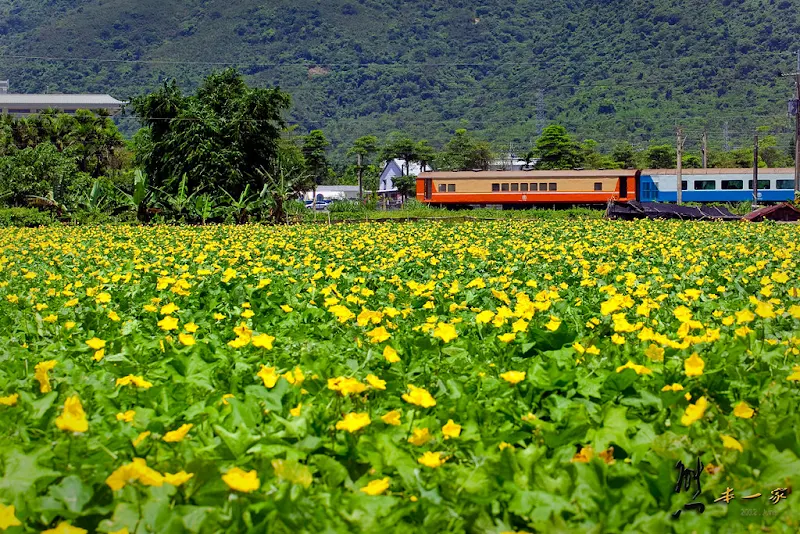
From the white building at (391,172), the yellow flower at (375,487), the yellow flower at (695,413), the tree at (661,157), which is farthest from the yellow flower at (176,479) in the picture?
the white building at (391,172)

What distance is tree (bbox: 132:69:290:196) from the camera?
30781mm

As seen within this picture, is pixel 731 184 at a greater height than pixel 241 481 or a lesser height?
greater

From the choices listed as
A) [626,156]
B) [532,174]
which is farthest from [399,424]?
[626,156]

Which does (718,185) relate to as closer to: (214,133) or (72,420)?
(214,133)

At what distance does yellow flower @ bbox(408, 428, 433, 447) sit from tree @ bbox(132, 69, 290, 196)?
28952 mm

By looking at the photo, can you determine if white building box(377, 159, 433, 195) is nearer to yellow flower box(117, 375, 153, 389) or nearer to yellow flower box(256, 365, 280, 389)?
yellow flower box(117, 375, 153, 389)

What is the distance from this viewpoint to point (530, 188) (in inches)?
1652

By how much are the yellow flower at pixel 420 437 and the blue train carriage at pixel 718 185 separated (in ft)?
141

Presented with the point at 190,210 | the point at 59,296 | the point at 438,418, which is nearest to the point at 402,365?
the point at 438,418

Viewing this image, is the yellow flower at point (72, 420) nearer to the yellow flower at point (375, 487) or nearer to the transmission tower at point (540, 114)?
the yellow flower at point (375, 487)

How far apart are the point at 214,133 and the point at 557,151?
1736 inches

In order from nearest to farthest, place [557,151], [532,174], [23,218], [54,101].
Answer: [23,218] → [532,174] → [557,151] → [54,101]

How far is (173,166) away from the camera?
3219 cm

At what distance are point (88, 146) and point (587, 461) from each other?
49005mm
